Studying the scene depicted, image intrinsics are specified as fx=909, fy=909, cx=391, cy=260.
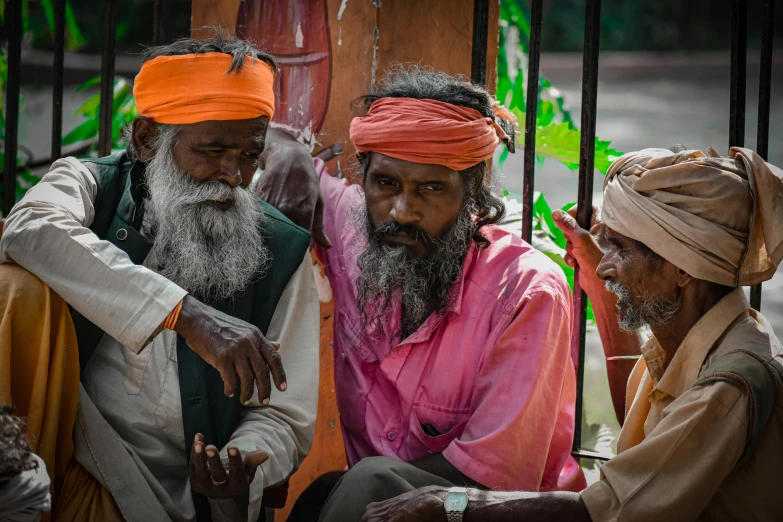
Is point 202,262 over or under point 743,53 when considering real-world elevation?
under

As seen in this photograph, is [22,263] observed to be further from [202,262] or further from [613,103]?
[613,103]

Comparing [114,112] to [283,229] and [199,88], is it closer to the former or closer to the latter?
[199,88]

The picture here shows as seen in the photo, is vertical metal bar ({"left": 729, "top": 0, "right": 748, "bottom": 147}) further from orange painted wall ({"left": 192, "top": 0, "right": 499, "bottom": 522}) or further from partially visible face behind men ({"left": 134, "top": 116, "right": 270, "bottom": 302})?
partially visible face behind men ({"left": 134, "top": 116, "right": 270, "bottom": 302})

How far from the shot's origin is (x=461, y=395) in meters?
3.39

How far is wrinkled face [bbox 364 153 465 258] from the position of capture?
3574 millimetres

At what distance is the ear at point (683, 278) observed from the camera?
2.94 metres

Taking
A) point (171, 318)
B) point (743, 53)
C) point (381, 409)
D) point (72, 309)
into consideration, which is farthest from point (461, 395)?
point (743, 53)

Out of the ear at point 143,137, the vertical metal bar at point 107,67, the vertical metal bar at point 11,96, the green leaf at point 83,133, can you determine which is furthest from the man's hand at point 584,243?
the green leaf at point 83,133

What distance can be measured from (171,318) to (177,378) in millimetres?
390

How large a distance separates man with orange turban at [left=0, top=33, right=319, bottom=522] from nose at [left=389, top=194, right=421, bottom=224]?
1.34 ft

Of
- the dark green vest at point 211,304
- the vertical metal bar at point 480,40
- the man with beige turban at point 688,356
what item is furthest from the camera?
the vertical metal bar at point 480,40

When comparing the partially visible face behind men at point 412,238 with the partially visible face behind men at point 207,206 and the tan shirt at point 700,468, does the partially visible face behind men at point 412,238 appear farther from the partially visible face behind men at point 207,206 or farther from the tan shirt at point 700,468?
the tan shirt at point 700,468

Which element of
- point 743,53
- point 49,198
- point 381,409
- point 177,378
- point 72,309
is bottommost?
point 381,409

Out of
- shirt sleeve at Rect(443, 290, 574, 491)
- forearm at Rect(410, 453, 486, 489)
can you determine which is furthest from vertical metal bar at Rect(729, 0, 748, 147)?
forearm at Rect(410, 453, 486, 489)
